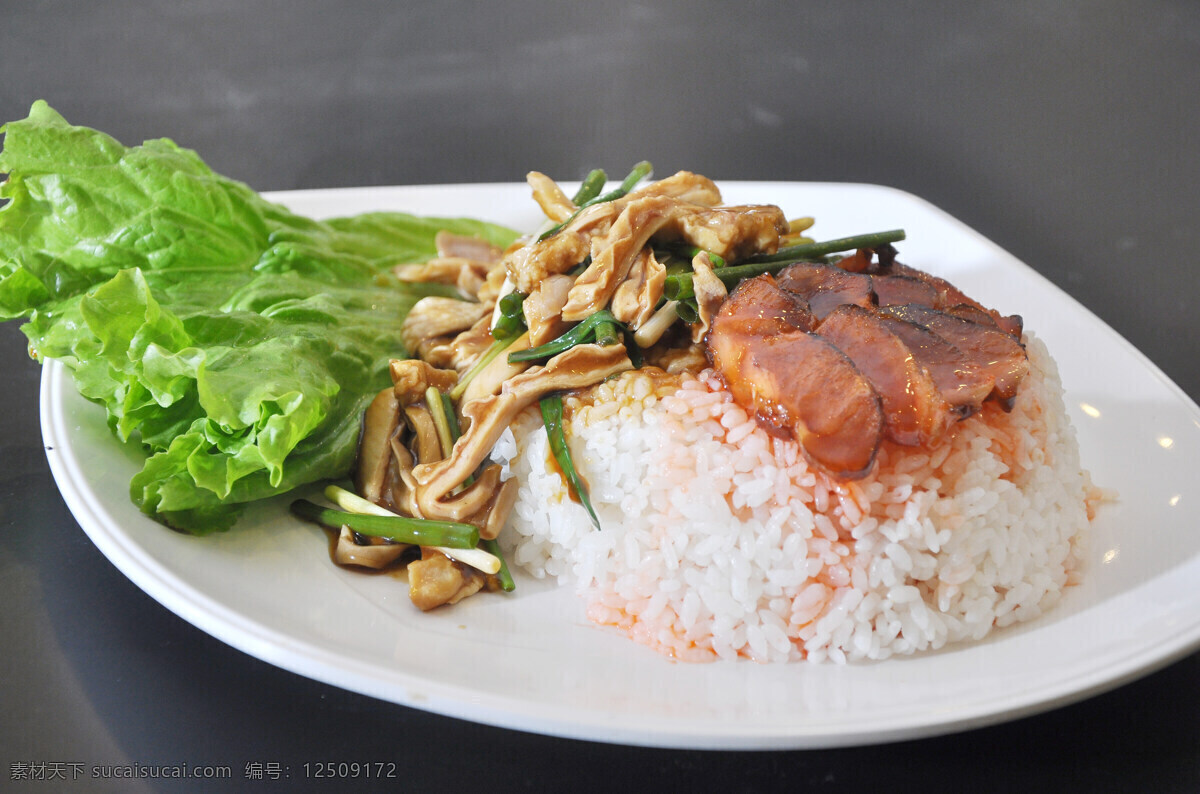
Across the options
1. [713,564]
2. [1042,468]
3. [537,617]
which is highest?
[1042,468]

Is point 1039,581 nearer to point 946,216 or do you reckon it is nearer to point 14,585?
point 946,216

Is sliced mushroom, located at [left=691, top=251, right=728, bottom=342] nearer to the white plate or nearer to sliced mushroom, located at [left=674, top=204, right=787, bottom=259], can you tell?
sliced mushroom, located at [left=674, top=204, right=787, bottom=259]

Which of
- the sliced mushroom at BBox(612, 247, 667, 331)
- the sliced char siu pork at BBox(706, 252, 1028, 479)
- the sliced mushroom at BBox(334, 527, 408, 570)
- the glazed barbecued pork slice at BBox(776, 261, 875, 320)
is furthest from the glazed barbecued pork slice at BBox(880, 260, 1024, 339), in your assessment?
the sliced mushroom at BBox(334, 527, 408, 570)

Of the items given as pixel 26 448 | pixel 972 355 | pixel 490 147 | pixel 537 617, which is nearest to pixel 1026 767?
pixel 972 355

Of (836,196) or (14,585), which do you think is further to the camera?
(836,196)

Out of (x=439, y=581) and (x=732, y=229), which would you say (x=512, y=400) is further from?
(x=732, y=229)

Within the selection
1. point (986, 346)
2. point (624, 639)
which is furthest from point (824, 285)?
point (624, 639)
